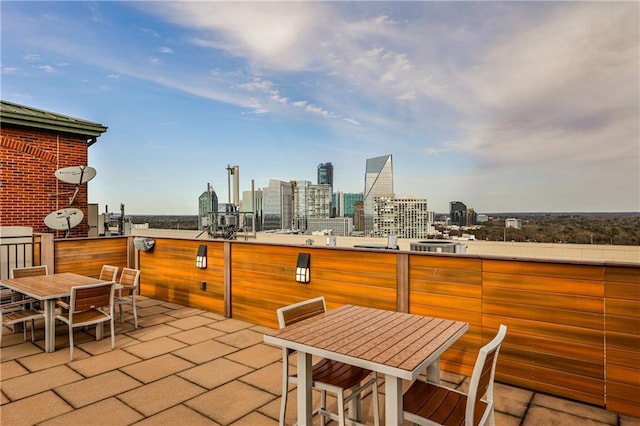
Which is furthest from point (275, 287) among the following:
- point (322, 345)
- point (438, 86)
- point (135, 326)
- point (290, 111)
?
point (290, 111)

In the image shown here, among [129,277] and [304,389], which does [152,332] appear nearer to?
[129,277]

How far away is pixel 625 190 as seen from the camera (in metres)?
9.52

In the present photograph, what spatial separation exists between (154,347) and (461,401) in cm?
315

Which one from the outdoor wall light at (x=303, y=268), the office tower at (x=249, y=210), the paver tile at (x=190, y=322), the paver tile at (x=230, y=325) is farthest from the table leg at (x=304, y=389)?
the office tower at (x=249, y=210)

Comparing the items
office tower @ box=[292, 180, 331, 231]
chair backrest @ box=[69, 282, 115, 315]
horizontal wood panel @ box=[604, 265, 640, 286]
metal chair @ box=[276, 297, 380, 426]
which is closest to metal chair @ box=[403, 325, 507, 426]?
metal chair @ box=[276, 297, 380, 426]

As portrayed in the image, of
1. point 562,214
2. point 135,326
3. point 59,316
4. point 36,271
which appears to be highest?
point 562,214

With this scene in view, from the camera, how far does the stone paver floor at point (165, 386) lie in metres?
2.42

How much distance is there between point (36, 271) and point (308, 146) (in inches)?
590

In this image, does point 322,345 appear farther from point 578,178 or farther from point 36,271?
point 578,178

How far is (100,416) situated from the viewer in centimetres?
241

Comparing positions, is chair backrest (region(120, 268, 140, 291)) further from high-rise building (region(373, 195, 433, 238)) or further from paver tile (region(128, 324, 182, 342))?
high-rise building (region(373, 195, 433, 238))

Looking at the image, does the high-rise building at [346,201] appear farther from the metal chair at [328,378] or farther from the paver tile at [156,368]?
the metal chair at [328,378]

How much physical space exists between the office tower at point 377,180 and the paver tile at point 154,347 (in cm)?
926

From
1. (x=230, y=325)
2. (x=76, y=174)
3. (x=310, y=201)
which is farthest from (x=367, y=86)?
(x=230, y=325)
